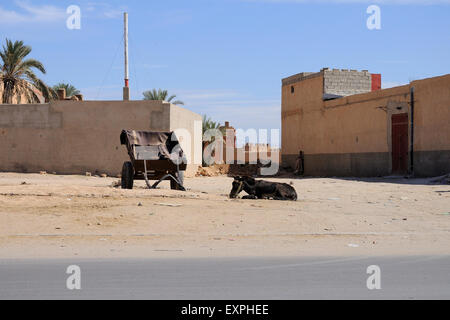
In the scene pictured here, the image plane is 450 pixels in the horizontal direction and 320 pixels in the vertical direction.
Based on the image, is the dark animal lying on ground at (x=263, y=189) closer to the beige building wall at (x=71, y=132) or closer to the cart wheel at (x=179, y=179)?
the cart wheel at (x=179, y=179)

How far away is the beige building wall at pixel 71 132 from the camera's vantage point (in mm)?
28281

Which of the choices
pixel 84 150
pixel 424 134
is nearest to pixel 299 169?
pixel 424 134

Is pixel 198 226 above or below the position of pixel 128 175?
below

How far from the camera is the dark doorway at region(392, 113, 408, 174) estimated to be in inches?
1148

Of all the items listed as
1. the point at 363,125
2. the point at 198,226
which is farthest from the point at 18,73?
the point at 198,226

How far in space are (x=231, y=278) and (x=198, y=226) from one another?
449 centimetres

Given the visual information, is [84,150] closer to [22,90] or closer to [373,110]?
[22,90]

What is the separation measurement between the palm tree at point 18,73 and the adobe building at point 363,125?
17.9 metres

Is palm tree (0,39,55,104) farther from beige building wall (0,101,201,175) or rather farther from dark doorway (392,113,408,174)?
dark doorway (392,113,408,174)

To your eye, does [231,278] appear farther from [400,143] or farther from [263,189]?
[400,143]

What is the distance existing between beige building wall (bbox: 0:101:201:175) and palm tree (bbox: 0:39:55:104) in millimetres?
9281

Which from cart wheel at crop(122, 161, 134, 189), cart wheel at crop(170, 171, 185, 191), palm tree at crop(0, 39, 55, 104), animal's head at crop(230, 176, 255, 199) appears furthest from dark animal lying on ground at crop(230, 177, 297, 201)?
palm tree at crop(0, 39, 55, 104)

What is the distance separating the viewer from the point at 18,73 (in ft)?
123
